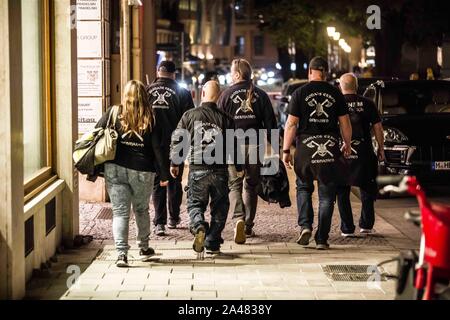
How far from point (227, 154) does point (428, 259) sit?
468 centimetres

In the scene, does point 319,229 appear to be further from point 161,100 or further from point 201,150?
point 161,100

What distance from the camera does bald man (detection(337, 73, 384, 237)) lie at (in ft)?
36.7

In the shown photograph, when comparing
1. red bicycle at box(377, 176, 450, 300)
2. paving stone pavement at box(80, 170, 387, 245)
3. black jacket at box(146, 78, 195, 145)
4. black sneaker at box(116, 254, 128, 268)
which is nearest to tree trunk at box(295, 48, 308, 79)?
paving stone pavement at box(80, 170, 387, 245)

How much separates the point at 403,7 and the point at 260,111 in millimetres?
24745

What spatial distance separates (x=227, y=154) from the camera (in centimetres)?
1010

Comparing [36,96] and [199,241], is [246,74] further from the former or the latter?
[36,96]

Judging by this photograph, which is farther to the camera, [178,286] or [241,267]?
[241,267]

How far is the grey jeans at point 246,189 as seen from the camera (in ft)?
35.4

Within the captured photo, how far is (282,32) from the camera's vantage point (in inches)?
2245

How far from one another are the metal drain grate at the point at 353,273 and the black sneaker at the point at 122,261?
5.99 feet

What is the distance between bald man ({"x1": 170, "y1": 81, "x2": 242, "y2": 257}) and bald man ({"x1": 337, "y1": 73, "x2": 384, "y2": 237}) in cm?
185

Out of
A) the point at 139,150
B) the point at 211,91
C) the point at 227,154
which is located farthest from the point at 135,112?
the point at 227,154

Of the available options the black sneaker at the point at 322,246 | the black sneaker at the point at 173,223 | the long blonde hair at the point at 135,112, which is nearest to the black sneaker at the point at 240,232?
the black sneaker at the point at 322,246
